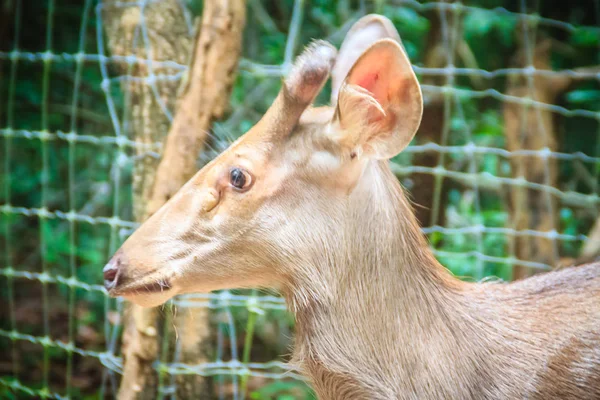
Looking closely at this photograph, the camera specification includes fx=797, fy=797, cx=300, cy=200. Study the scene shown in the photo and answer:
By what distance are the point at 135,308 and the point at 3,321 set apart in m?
2.49

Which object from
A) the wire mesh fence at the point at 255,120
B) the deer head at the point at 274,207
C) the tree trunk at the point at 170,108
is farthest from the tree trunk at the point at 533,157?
the deer head at the point at 274,207

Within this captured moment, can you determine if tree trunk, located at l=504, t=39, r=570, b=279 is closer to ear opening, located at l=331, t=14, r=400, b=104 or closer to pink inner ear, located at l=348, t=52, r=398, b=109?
ear opening, located at l=331, t=14, r=400, b=104

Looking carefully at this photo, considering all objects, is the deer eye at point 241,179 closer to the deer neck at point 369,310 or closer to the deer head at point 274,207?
the deer head at point 274,207

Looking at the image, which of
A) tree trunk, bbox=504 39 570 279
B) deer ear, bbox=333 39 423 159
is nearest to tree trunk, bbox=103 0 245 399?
deer ear, bbox=333 39 423 159

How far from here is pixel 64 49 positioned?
546cm

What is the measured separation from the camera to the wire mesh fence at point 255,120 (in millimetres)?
4367

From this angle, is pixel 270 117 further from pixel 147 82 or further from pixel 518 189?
pixel 518 189

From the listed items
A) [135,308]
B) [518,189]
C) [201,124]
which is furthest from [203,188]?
[518,189]

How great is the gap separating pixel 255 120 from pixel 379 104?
2.66 metres

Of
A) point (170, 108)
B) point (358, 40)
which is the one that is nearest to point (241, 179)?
point (358, 40)

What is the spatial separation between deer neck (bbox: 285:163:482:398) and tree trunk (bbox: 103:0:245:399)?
0.94m

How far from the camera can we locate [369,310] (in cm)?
233

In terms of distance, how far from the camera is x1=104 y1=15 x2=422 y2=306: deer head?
7.55 feet

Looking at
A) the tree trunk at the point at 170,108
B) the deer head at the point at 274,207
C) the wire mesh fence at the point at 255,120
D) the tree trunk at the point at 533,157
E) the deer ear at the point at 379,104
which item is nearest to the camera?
the deer ear at the point at 379,104
